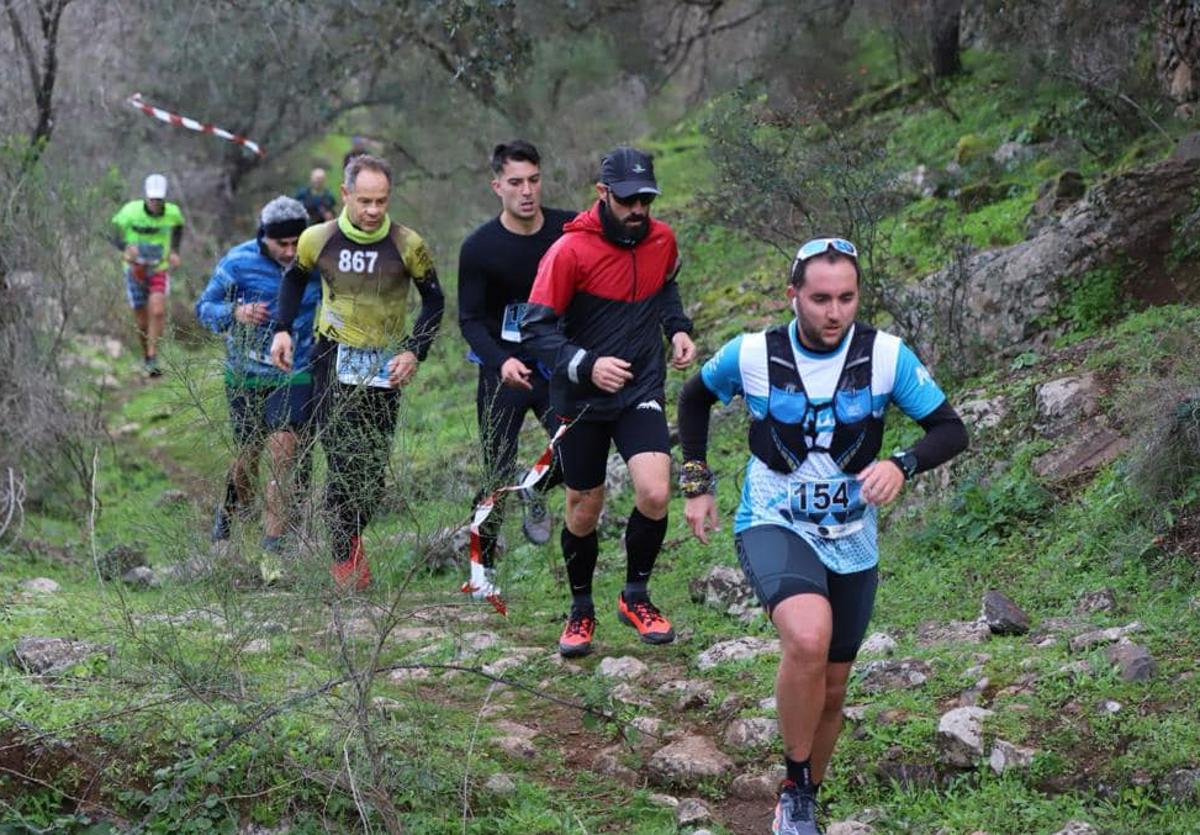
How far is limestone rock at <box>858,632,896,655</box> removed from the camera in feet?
19.5

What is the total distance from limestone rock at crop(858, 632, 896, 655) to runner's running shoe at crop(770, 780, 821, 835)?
59.1 inches

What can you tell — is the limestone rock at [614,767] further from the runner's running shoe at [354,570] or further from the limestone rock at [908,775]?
the runner's running shoe at [354,570]

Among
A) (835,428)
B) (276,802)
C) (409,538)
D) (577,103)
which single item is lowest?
(276,802)

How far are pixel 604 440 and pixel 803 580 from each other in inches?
82.8

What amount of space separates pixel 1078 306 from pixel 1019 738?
429 cm

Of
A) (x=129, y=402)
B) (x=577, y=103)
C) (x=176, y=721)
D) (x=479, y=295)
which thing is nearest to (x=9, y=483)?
(x=479, y=295)

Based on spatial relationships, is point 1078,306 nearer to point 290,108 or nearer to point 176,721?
point 176,721

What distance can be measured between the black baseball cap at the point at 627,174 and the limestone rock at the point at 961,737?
2331 millimetres

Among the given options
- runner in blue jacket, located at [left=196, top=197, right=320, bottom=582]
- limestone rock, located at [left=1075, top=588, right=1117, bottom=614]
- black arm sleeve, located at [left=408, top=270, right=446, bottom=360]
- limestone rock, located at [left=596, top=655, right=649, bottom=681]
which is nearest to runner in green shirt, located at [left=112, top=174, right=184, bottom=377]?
runner in blue jacket, located at [left=196, top=197, right=320, bottom=582]

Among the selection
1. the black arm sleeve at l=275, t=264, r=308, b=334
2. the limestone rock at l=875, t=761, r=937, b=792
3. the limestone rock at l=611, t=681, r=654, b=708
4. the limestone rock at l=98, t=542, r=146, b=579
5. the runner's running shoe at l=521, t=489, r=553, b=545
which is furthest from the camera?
the limestone rock at l=98, t=542, r=146, b=579

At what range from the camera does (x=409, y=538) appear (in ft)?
16.0

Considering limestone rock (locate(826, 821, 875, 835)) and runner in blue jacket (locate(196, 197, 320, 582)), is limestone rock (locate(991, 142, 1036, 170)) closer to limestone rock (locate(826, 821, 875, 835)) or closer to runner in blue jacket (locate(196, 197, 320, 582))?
runner in blue jacket (locate(196, 197, 320, 582))

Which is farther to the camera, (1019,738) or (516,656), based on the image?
(516,656)

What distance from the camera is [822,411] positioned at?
14.6 ft
